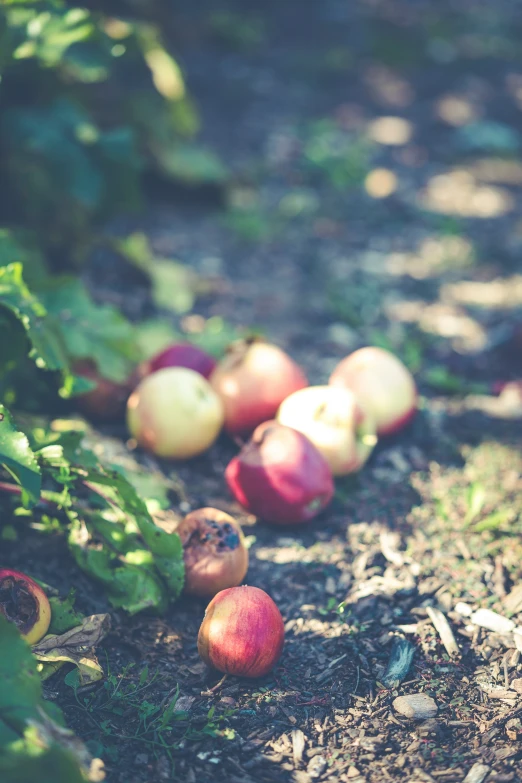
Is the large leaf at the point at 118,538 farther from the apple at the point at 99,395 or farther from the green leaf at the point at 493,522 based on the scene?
the green leaf at the point at 493,522

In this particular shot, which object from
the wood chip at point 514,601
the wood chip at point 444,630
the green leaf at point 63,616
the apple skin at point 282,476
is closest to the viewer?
the green leaf at point 63,616

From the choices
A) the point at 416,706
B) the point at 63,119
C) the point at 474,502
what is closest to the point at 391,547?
the point at 474,502

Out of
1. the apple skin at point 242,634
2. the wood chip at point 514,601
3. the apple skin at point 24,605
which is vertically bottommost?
the wood chip at point 514,601

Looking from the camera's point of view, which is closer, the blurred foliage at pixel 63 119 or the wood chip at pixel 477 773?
the wood chip at pixel 477 773

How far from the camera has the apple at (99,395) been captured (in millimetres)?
3057

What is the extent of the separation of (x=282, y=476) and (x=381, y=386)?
0.73 meters

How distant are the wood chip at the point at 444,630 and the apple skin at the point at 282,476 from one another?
548 millimetres

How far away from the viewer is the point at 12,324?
2656 millimetres

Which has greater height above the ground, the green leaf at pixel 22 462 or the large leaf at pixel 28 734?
the green leaf at pixel 22 462

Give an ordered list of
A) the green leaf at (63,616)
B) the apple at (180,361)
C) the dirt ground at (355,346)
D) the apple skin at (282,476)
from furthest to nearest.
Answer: the apple at (180,361) → the apple skin at (282,476) → the green leaf at (63,616) → the dirt ground at (355,346)

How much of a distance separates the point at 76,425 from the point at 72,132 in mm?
1556

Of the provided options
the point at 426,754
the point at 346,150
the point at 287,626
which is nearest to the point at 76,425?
Result: the point at 287,626

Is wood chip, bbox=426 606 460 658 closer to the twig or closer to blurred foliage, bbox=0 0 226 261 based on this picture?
the twig

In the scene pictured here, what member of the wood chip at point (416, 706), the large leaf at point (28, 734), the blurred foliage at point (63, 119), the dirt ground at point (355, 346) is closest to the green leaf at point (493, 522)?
the dirt ground at point (355, 346)
